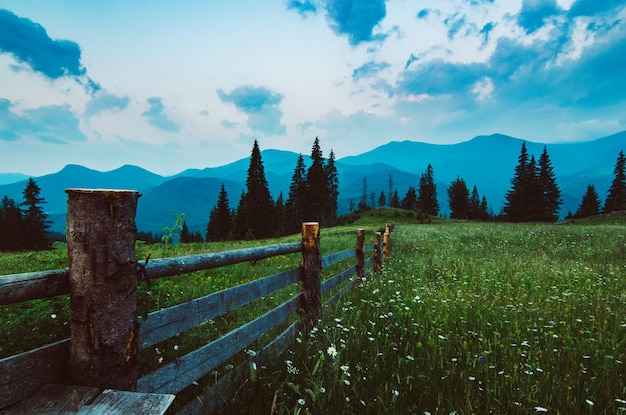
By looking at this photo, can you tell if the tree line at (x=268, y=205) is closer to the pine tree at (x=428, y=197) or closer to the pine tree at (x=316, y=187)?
the pine tree at (x=316, y=187)

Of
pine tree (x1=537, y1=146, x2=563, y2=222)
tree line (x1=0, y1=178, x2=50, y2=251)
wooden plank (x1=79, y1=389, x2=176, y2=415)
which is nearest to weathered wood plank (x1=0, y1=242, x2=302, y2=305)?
wooden plank (x1=79, y1=389, x2=176, y2=415)

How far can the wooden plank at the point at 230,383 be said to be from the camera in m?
2.56

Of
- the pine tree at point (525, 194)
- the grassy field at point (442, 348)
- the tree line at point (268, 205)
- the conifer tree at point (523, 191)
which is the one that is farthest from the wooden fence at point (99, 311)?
the conifer tree at point (523, 191)

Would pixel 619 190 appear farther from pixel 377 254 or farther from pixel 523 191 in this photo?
pixel 377 254

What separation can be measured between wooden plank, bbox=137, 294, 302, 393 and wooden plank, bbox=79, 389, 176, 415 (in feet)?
2.02

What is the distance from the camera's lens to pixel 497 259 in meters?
11.5

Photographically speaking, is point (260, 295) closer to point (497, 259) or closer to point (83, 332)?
point (83, 332)

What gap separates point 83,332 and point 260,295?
1941 millimetres

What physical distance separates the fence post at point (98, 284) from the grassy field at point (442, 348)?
3.64ft

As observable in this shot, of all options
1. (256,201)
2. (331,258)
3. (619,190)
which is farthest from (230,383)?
(619,190)

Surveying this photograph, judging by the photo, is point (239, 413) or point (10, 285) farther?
point (239, 413)

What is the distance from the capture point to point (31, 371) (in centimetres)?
160

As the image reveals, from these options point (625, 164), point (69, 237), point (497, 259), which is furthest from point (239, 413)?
point (625, 164)

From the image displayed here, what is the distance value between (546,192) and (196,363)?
77.9m
